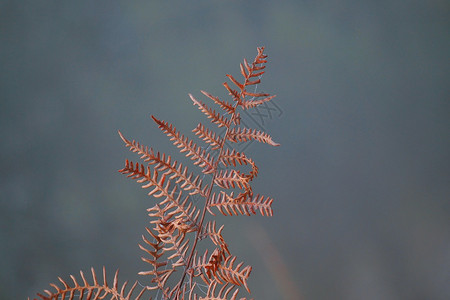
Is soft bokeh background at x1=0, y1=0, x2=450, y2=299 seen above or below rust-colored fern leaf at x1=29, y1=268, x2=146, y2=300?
above

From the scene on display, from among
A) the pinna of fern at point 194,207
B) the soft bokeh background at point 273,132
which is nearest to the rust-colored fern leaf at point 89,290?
the pinna of fern at point 194,207

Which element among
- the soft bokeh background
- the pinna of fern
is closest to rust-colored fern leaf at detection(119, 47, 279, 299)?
the pinna of fern

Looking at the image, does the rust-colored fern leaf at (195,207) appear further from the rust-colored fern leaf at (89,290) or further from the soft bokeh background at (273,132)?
the soft bokeh background at (273,132)

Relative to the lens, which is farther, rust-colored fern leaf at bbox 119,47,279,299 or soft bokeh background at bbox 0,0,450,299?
soft bokeh background at bbox 0,0,450,299

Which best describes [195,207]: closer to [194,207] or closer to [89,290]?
[194,207]

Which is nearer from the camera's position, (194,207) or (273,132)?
(194,207)

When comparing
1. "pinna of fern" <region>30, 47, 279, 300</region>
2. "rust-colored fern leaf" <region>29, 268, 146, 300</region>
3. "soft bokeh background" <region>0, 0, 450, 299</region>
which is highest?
"soft bokeh background" <region>0, 0, 450, 299</region>

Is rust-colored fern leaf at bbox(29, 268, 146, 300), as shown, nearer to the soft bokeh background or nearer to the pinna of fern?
the pinna of fern

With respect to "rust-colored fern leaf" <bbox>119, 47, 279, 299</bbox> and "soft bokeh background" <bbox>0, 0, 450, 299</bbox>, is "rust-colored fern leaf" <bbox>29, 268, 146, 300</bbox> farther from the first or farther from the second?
"soft bokeh background" <bbox>0, 0, 450, 299</bbox>

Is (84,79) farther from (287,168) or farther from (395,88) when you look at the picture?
(395,88)

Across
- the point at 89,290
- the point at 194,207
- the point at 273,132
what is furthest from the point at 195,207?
the point at 273,132
